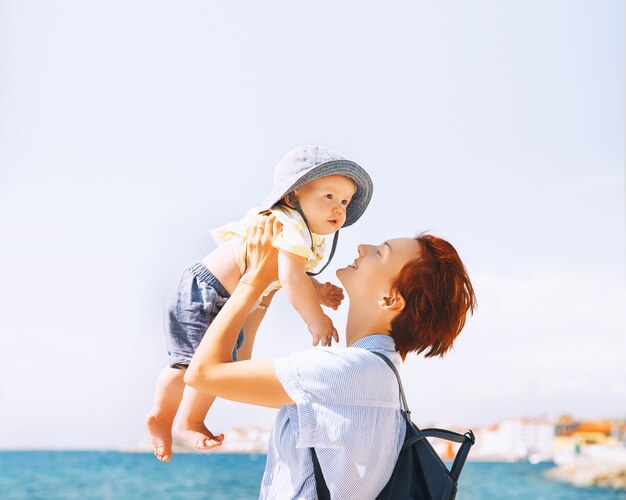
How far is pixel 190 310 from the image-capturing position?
6.42 ft

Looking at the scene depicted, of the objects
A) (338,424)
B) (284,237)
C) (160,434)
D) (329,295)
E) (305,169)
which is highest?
(305,169)

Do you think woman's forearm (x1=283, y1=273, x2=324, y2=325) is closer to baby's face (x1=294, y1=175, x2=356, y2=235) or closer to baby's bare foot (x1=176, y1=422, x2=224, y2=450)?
baby's face (x1=294, y1=175, x2=356, y2=235)

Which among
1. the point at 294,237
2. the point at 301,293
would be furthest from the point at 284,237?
the point at 301,293

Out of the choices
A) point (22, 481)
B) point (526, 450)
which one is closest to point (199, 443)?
point (526, 450)

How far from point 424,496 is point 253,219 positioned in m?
0.72

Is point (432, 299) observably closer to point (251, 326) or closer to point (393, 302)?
point (393, 302)

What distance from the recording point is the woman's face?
1.86 meters

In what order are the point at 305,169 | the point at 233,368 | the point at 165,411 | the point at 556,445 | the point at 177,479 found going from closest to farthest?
1. the point at 233,368
2. the point at 305,169
3. the point at 165,411
4. the point at 556,445
5. the point at 177,479

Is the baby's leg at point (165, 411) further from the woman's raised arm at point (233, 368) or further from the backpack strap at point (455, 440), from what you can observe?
the backpack strap at point (455, 440)

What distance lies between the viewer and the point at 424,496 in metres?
1.72

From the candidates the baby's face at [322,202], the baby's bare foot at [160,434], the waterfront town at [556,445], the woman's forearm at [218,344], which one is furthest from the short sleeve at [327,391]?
the waterfront town at [556,445]

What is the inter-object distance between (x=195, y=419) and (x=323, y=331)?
395 mm

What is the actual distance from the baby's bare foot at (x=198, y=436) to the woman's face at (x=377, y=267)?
1.54 ft

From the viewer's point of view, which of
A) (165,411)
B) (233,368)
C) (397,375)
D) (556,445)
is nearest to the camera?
(233,368)
